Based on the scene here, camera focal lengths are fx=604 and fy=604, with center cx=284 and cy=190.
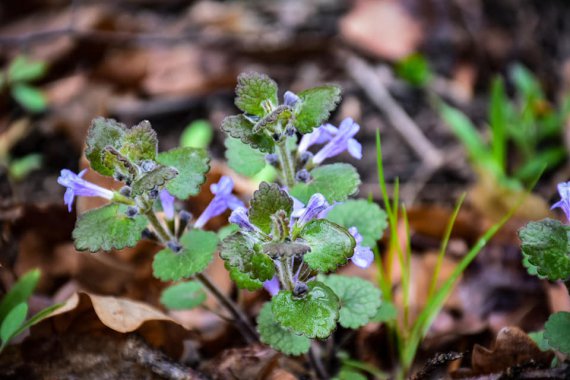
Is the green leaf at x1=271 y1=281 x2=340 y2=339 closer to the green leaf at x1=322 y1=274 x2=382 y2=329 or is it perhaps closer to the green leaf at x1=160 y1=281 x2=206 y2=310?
the green leaf at x1=322 y1=274 x2=382 y2=329

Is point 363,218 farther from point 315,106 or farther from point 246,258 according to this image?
point 246,258

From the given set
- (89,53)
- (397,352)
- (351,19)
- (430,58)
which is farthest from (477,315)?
(89,53)

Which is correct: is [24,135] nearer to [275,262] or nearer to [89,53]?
[89,53]

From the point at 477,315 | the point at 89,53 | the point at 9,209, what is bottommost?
the point at 477,315

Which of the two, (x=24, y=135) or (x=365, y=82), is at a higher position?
(x=365, y=82)

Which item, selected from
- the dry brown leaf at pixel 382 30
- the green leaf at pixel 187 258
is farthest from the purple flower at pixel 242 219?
the dry brown leaf at pixel 382 30

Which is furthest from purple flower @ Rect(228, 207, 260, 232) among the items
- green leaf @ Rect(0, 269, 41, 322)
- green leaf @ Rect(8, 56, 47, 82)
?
green leaf @ Rect(8, 56, 47, 82)

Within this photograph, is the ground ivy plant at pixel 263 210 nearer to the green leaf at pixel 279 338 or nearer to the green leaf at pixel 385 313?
the green leaf at pixel 279 338
